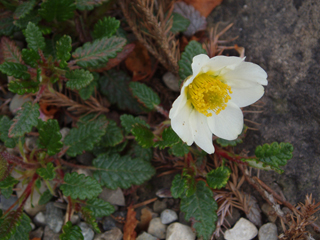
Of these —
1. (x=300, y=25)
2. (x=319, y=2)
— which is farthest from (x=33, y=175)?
(x=319, y=2)

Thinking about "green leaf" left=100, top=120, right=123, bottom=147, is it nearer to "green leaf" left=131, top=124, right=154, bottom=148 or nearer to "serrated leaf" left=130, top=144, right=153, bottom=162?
"serrated leaf" left=130, top=144, right=153, bottom=162

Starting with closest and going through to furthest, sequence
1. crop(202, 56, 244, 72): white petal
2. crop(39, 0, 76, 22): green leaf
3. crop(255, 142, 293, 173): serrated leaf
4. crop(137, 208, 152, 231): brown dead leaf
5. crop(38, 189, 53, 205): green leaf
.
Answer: crop(202, 56, 244, 72): white petal, crop(255, 142, 293, 173): serrated leaf, crop(39, 0, 76, 22): green leaf, crop(38, 189, 53, 205): green leaf, crop(137, 208, 152, 231): brown dead leaf

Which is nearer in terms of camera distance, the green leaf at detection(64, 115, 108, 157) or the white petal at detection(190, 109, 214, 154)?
the white petal at detection(190, 109, 214, 154)

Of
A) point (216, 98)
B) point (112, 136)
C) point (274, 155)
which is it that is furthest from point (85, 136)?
point (274, 155)

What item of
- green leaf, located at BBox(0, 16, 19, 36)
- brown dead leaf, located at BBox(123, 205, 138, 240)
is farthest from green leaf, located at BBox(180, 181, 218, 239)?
green leaf, located at BBox(0, 16, 19, 36)

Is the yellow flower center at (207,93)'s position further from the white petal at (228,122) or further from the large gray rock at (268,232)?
the large gray rock at (268,232)

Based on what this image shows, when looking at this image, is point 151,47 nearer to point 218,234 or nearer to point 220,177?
point 220,177

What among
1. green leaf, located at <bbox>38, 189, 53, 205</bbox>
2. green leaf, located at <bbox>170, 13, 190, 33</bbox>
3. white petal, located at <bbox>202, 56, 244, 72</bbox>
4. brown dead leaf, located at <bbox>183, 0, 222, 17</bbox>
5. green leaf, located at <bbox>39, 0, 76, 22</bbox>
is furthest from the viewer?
brown dead leaf, located at <bbox>183, 0, 222, 17</bbox>
